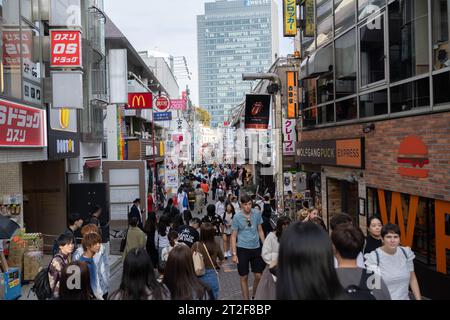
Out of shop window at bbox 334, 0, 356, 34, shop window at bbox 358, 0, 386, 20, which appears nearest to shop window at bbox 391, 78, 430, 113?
shop window at bbox 358, 0, 386, 20

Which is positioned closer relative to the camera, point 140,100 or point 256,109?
point 256,109

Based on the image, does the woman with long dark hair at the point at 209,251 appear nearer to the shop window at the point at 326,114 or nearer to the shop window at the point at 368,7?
the shop window at the point at 368,7

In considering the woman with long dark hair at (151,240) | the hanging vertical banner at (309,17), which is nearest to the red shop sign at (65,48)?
the woman with long dark hair at (151,240)

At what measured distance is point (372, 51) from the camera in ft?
38.3

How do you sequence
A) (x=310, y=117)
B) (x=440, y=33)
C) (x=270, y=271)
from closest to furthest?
(x=270, y=271) → (x=440, y=33) → (x=310, y=117)

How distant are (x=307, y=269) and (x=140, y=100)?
2153 cm

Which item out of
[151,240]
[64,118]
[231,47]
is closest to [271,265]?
[151,240]

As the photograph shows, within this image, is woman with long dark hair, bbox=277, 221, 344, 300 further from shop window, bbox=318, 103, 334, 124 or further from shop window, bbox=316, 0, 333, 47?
shop window, bbox=316, 0, 333, 47

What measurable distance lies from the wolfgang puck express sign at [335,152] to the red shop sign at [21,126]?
7.80 m

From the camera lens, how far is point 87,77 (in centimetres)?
1620

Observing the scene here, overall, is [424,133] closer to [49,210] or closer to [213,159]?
[49,210]

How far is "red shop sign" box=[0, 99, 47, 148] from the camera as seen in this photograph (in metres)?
9.02

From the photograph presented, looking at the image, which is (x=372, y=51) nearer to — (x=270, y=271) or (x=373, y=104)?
(x=373, y=104)
